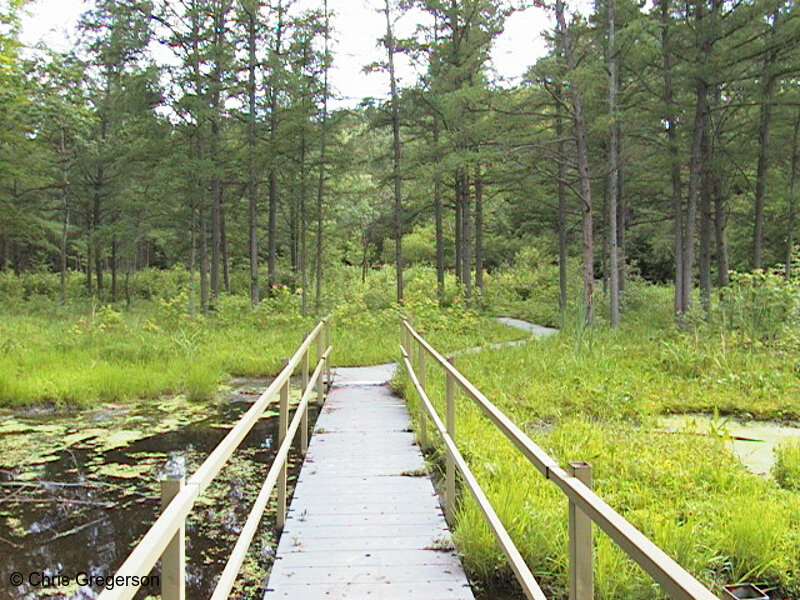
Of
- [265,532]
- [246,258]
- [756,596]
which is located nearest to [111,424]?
[265,532]

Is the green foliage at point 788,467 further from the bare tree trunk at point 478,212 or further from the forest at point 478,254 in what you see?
the bare tree trunk at point 478,212

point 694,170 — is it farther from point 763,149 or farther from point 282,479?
point 282,479

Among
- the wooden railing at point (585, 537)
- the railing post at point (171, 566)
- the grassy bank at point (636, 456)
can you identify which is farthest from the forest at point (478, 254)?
the railing post at point (171, 566)

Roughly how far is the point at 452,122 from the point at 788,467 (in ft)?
40.4

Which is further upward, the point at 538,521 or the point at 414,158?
the point at 414,158

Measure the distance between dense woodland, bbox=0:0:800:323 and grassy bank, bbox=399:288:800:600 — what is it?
13.9 ft

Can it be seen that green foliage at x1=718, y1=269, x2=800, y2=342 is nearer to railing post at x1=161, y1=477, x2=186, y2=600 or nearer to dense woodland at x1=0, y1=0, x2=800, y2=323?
dense woodland at x1=0, y1=0, x2=800, y2=323

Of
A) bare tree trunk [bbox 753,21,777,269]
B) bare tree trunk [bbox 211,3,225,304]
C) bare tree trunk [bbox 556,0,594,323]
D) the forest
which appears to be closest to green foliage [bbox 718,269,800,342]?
the forest

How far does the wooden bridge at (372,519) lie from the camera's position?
61.7 inches

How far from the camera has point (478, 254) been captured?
18.5 metres

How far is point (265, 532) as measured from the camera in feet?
13.9

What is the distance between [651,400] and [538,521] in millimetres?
4372

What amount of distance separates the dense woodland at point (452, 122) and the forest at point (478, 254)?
0.09m

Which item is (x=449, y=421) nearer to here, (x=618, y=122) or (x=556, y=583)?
(x=556, y=583)
